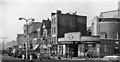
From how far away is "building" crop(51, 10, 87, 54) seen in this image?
69.3 m

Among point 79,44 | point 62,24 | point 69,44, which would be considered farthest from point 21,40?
point 79,44

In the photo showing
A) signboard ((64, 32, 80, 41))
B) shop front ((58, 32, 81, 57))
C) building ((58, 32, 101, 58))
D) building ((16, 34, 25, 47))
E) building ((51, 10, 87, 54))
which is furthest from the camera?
building ((16, 34, 25, 47))

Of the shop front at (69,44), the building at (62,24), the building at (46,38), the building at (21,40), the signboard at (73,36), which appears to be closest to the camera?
the signboard at (73,36)

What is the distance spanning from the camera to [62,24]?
70.6 meters

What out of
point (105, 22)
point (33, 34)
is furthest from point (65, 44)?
point (33, 34)

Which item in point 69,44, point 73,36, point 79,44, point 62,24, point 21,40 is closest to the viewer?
point 73,36

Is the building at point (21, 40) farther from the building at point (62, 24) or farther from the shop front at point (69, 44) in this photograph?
the shop front at point (69, 44)

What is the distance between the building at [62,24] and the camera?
69269 millimetres

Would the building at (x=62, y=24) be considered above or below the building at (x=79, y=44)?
above

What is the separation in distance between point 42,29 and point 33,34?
17468mm

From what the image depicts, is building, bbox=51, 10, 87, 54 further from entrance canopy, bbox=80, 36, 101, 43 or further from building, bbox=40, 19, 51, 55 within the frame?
entrance canopy, bbox=80, 36, 101, 43

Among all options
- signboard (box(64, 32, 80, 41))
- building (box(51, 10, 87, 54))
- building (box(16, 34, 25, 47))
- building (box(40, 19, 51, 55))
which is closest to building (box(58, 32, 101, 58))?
signboard (box(64, 32, 80, 41))

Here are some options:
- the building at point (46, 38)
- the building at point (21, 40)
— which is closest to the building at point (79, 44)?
the building at point (46, 38)

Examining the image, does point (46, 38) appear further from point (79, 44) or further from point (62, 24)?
point (79, 44)
